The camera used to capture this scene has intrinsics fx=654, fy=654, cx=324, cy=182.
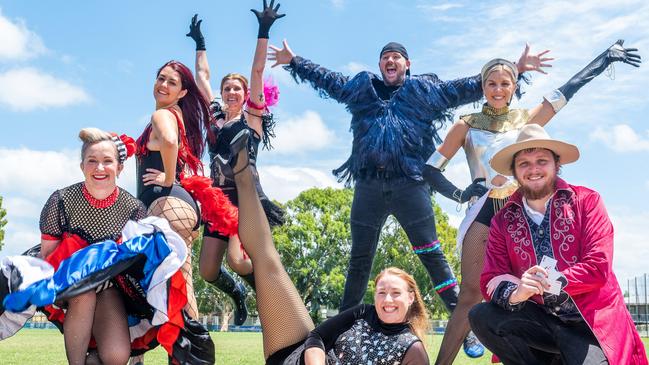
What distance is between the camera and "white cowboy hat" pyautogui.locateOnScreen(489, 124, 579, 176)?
3.64 meters

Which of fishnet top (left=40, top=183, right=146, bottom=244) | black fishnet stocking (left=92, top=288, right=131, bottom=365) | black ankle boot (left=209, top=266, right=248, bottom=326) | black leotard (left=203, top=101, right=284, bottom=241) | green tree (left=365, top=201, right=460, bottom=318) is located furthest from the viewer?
green tree (left=365, top=201, right=460, bottom=318)

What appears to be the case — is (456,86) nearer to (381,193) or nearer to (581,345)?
(381,193)

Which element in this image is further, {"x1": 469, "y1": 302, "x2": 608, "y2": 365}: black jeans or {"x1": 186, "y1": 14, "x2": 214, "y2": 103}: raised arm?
{"x1": 186, "y1": 14, "x2": 214, "y2": 103}: raised arm

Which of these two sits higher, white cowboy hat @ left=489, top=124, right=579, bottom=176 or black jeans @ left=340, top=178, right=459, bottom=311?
white cowboy hat @ left=489, top=124, right=579, bottom=176

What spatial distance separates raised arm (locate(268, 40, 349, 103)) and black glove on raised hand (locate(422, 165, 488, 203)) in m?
1.25

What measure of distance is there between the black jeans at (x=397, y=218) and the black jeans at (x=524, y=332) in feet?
5.13

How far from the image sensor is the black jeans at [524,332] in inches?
134

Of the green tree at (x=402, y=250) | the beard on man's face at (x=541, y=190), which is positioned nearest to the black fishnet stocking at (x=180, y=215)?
the beard on man's face at (x=541, y=190)

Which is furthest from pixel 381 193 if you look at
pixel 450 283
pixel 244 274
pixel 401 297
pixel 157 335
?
pixel 157 335

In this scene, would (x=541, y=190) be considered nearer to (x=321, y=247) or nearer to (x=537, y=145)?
(x=537, y=145)

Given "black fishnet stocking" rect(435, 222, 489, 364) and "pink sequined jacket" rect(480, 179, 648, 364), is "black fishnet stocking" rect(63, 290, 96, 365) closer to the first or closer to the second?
"black fishnet stocking" rect(435, 222, 489, 364)

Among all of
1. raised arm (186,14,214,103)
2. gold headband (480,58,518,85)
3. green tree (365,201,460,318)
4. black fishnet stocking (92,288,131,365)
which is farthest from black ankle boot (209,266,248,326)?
green tree (365,201,460,318)

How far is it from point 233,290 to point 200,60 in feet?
7.12

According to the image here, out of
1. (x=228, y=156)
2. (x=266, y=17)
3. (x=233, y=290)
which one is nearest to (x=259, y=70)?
(x=266, y=17)
